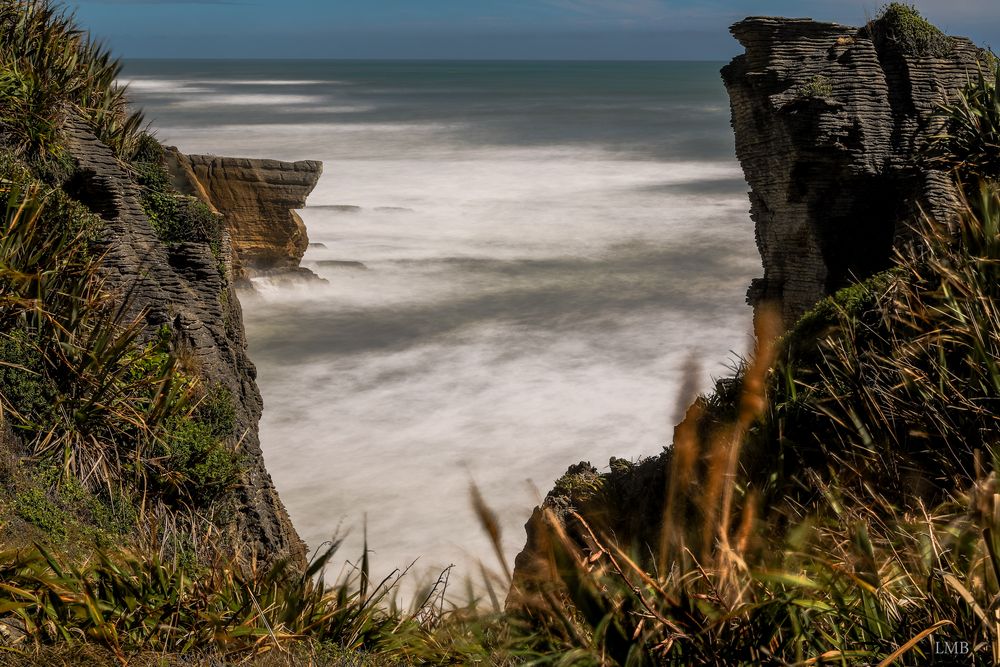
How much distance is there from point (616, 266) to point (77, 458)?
26.6m

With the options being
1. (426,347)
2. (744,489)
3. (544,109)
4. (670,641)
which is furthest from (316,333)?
(544,109)

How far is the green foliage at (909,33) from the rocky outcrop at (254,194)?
13.9 meters

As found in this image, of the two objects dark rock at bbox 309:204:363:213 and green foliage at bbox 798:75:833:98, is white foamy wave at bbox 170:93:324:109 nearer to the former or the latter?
dark rock at bbox 309:204:363:213

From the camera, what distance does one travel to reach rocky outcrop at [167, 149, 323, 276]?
22234mm

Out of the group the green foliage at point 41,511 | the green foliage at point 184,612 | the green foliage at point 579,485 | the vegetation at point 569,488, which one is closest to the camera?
the vegetation at point 569,488

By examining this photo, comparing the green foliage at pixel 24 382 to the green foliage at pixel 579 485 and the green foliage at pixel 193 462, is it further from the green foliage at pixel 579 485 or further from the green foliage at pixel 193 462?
the green foliage at pixel 579 485

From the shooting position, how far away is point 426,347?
969 inches

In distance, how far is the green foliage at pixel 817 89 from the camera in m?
10.9

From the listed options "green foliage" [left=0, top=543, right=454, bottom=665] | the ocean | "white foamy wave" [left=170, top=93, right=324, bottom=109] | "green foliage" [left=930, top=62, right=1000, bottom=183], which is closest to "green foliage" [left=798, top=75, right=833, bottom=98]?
"green foliage" [left=930, top=62, right=1000, bottom=183]

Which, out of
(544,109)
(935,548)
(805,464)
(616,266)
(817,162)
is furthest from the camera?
(544,109)

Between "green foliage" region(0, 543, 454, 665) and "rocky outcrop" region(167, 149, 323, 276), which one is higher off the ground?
"rocky outcrop" region(167, 149, 323, 276)

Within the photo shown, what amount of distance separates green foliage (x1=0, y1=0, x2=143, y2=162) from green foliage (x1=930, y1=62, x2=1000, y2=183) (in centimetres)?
883

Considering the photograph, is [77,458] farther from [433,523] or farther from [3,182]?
[433,523]

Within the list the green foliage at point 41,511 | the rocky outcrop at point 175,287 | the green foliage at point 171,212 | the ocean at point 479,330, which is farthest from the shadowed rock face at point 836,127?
the green foliage at point 41,511
